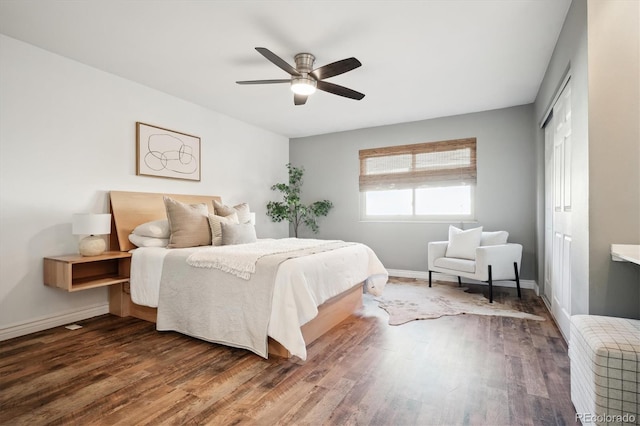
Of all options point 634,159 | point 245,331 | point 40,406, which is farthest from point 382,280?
point 40,406

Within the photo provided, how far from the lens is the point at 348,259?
10.5ft

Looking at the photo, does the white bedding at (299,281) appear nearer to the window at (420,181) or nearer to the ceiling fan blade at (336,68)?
the ceiling fan blade at (336,68)

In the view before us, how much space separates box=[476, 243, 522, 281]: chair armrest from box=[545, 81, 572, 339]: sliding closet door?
0.58 meters

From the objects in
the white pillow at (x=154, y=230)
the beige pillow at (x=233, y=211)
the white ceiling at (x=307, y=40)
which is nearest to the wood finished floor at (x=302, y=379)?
the white pillow at (x=154, y=230)

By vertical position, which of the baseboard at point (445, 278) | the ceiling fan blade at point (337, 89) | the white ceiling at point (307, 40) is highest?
the white ceiling at point (307, 40)

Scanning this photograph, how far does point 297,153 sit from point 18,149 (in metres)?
4.14

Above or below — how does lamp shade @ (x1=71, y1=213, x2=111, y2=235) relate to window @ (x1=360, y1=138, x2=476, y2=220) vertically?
below

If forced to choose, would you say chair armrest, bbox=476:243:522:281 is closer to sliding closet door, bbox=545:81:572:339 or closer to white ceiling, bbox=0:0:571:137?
sliding closet door, bbox=545:81:572:339

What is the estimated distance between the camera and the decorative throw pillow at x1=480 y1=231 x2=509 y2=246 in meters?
4.22

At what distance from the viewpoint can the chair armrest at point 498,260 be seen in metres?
3.84

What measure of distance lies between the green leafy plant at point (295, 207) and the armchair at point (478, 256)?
2.20 meters

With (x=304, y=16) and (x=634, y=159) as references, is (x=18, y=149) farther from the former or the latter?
(x=634, y=159)

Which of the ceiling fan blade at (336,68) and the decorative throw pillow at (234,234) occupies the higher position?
the ceiling fan blade at (336,68)

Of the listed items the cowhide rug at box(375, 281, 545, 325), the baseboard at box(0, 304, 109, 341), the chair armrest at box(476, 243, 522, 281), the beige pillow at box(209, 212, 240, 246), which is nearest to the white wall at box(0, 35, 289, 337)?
the baseboard at box(0, 304, 109, 341)
